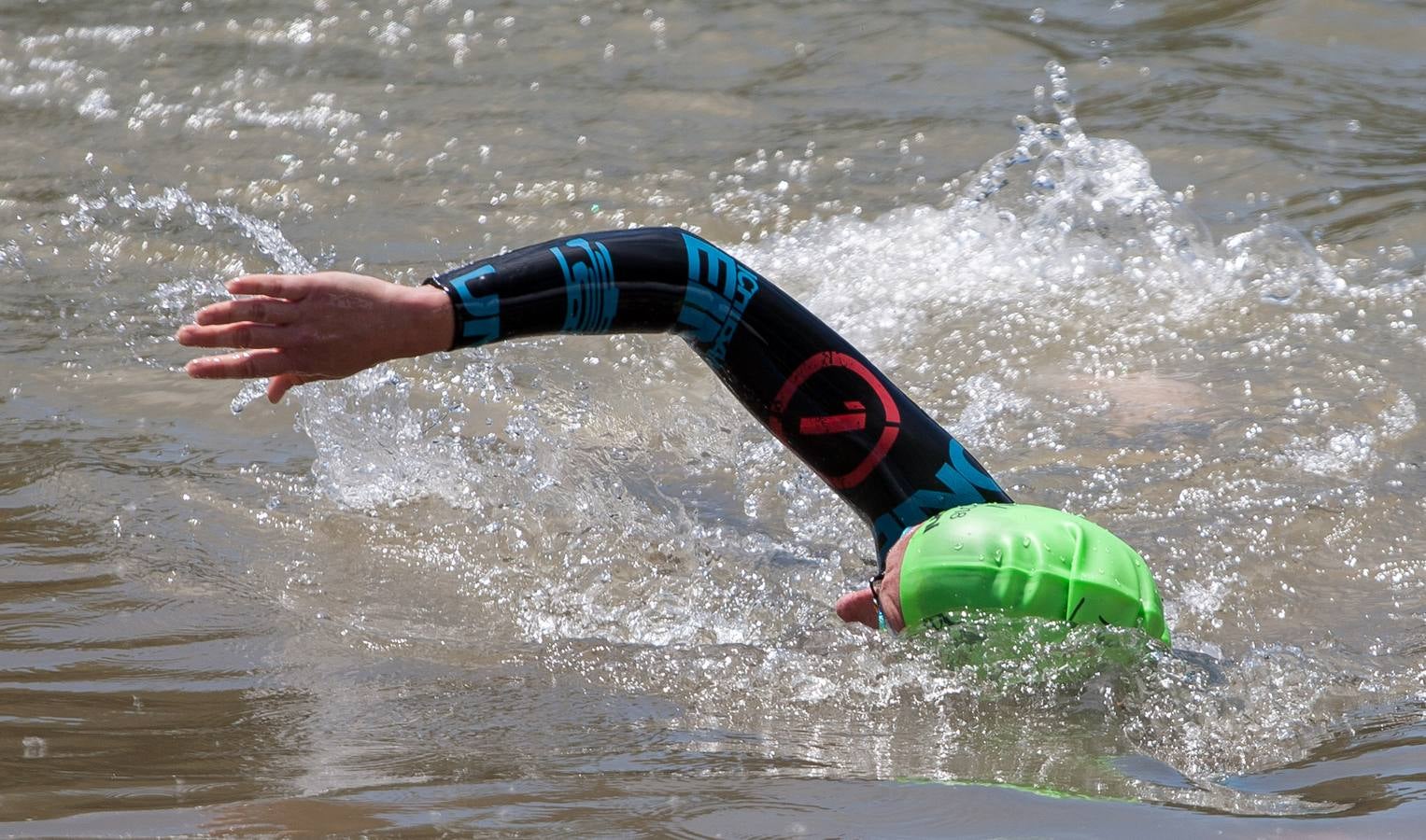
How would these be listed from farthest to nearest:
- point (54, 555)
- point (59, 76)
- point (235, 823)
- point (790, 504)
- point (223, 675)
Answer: point (59, 76) < point (790, 504) < point (54, 555) < point (223, 675) < point (235, 823)

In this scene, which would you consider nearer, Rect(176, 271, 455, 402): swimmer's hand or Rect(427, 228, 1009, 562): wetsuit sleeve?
Rect(176, 271, 455, 402): swimmer's hand

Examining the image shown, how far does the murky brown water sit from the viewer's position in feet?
7.80

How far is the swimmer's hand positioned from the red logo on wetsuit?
2.99 feet

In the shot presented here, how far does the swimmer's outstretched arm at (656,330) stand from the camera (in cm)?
235

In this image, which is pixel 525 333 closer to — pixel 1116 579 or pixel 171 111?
pixel 1116 579

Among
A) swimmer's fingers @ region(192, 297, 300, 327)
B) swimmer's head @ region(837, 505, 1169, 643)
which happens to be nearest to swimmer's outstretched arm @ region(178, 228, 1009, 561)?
swimmer's fingers @ region(192, 297, 300, 327)

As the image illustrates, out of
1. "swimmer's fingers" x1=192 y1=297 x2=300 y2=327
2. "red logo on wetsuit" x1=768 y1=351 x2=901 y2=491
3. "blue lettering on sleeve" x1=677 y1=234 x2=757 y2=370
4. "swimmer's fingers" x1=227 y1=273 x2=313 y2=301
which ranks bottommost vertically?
"red logo on wetsuit" x1=768 y1=351 x2=901 y2=491

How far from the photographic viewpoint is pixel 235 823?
76.8 inches

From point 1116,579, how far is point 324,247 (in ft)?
13.1

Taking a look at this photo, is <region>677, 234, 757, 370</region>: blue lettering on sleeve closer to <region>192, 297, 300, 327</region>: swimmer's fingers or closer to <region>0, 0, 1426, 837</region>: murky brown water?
<region>0, 0, 1426, 837</region>: murky brown water

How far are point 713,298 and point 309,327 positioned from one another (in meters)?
0.89

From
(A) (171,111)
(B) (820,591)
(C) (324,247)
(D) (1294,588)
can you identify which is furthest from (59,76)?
(D) (1294,588)

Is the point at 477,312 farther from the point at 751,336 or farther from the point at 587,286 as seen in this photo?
the point at 751,336

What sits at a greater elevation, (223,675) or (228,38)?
(228,38)
